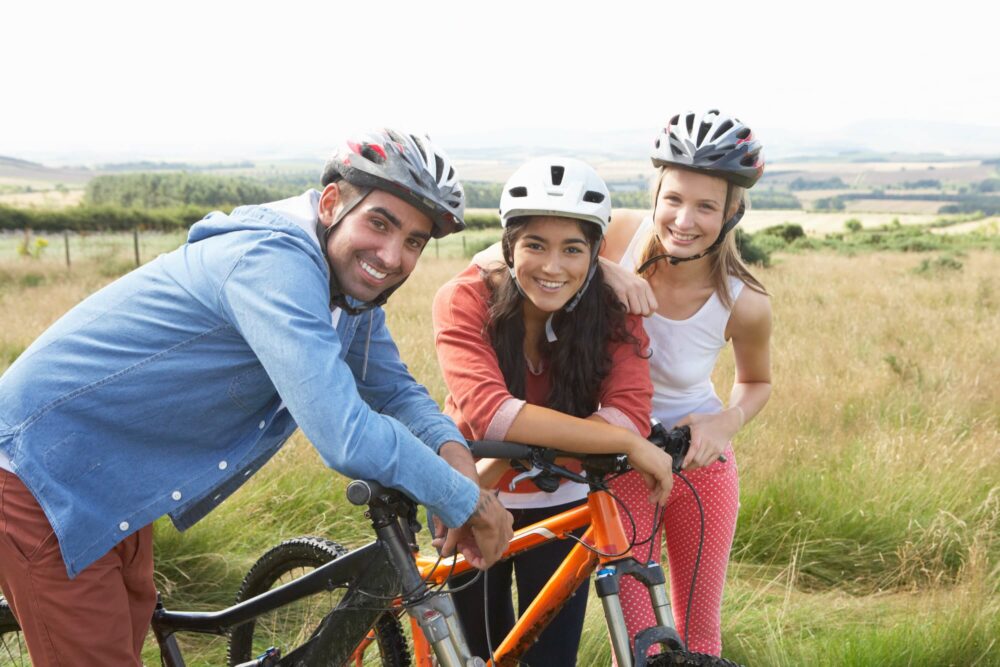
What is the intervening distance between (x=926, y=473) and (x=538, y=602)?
3.21 metres

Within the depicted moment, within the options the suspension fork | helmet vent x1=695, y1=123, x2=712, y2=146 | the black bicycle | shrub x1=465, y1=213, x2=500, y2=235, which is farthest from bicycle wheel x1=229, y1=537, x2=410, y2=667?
shrub x1=465, y1=213, x2=500, y2=235

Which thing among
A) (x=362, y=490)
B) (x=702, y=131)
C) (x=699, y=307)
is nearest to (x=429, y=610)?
(x=362, y=490)

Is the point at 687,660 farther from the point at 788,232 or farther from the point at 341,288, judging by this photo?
the point at 788,232

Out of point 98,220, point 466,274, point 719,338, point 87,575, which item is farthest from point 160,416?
point 98,220

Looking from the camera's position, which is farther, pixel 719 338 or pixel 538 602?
pixel 719 338

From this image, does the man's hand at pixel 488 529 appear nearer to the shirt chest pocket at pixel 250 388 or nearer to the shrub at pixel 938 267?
the shirt chest pocket at pixel 250 388

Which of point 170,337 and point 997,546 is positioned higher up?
point 170,337

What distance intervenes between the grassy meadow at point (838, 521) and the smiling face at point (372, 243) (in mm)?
1918

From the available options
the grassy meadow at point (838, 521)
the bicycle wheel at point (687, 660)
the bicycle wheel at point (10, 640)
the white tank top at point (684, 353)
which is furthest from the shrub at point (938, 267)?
the bicycle wheel at point (10, 640)

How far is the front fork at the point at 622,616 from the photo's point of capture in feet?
7.57

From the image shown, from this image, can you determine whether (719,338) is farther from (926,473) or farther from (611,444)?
(926,473)

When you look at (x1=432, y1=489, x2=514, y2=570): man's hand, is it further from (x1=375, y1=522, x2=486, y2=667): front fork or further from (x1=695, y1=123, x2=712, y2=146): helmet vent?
(x1=695, y1=123, x2=712, y2=146): helmet vent

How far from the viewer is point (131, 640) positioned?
2.47 metres

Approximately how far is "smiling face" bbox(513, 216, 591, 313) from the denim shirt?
70 cm
